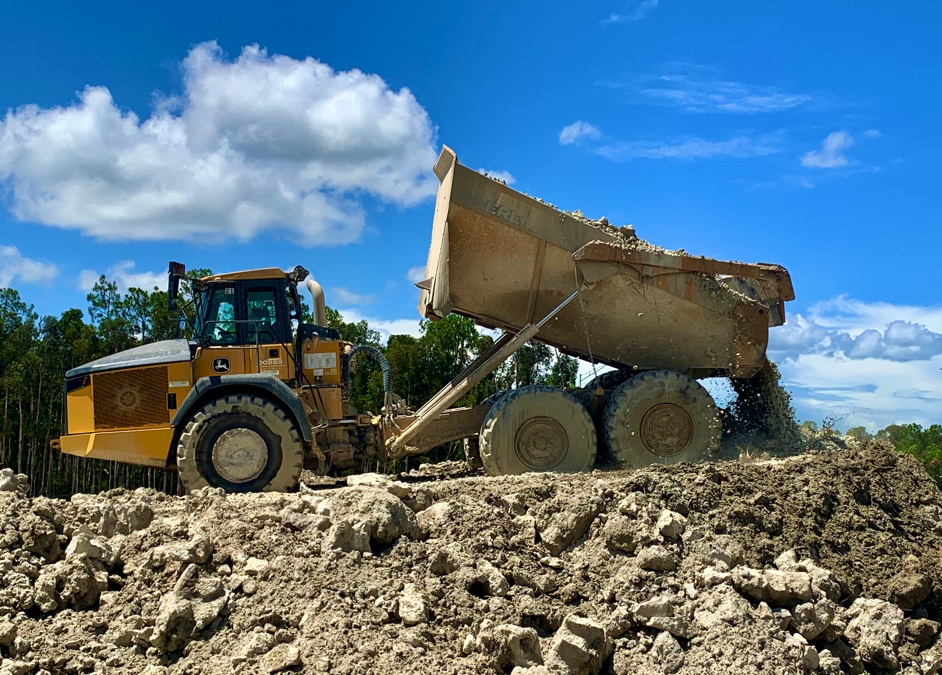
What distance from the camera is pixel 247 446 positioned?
8.99 m

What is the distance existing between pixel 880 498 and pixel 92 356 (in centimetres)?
2587

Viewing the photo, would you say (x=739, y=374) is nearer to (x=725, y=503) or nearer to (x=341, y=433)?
(x=725, y=503)

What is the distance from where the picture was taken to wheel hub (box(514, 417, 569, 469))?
9859 millimetres

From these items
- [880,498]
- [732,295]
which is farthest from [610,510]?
[732,295]

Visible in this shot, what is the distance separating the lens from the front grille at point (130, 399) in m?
9.27

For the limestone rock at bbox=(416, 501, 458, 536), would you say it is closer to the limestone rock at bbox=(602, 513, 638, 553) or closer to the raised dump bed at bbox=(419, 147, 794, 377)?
the limestone rock at bbox=(602, 513, 638, 553)

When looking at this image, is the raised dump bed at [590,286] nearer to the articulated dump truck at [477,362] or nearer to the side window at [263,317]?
the articulated dump truck at [477,362]

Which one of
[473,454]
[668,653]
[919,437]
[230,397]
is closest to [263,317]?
[230,397]

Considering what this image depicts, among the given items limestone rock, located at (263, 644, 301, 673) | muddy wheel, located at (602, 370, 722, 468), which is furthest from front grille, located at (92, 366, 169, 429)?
muddy wheel, located at (602, 370, 722, 468)

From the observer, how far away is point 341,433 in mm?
9844

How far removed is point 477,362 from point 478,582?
5157 millimetres

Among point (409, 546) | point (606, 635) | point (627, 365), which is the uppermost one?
point (627, 365)

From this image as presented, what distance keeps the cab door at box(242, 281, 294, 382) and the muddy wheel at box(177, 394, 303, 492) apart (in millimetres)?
635

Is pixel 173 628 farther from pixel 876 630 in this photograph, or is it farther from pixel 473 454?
pixel 473 454
